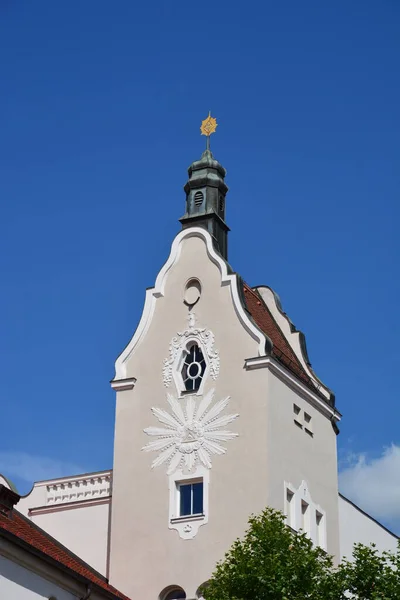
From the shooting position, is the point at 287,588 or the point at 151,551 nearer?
the point at 287,588

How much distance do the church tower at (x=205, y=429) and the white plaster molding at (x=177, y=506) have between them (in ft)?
0.14

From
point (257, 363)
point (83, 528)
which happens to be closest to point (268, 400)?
point (257, 363)

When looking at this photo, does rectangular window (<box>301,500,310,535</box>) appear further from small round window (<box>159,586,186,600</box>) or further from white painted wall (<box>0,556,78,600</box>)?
white painted wall (<box>0,556,78,600</box>)

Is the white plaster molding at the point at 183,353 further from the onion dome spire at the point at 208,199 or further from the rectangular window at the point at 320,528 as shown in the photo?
the rectangular window at the point at 320,528

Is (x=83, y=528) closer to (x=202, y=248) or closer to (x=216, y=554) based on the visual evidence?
(x=216, y=554)

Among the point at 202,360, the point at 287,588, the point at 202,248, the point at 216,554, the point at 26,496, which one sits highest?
the point at 202,248

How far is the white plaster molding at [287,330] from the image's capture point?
164 feet

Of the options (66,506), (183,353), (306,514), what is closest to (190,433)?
(183,353)

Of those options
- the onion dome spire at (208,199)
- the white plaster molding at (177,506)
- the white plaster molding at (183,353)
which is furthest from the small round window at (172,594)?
the onion dome spire at (208,199)

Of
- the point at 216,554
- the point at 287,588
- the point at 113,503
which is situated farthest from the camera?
the point at 113,503

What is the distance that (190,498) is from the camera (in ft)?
148

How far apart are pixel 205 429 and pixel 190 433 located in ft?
1.97

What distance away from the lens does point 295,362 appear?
49250 millimetres

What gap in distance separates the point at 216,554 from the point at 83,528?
21.3 ft
